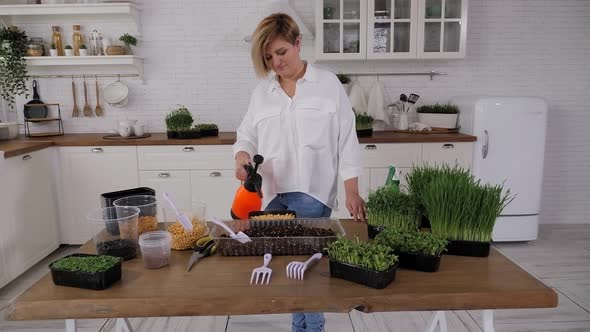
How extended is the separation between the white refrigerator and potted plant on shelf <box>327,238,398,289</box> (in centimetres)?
293

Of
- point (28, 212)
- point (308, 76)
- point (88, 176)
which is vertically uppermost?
point (308, 76)

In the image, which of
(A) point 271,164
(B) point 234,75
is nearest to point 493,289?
(A) point 271,164

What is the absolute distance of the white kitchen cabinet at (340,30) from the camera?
12.9ft

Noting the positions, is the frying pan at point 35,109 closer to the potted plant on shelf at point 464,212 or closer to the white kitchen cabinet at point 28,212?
the white kitchen cabinet at point 28,212

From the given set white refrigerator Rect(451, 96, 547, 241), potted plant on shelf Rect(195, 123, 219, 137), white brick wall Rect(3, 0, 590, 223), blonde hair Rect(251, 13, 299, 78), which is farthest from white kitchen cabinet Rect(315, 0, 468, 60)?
blonde hair Rect(251, 13, 299, 78)

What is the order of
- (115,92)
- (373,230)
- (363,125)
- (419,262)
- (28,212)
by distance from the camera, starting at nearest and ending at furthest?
(419,262), (373,230), (28,212), (363,125), (115,92)

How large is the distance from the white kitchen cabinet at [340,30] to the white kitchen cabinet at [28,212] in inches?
99.4

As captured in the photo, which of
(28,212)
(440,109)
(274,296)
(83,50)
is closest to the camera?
(274,296)

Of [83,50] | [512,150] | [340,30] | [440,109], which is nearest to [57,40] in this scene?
[83,50]

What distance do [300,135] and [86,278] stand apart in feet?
3.50

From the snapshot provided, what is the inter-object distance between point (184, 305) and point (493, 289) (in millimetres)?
829

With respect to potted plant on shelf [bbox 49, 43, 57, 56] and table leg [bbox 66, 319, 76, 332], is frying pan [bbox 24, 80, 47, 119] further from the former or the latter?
table leg [bbox 66, 319, 76, 332]

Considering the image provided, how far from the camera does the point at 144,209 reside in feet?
Result: 5.22

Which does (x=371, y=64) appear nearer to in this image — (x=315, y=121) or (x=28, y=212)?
(x=315, y=121)
